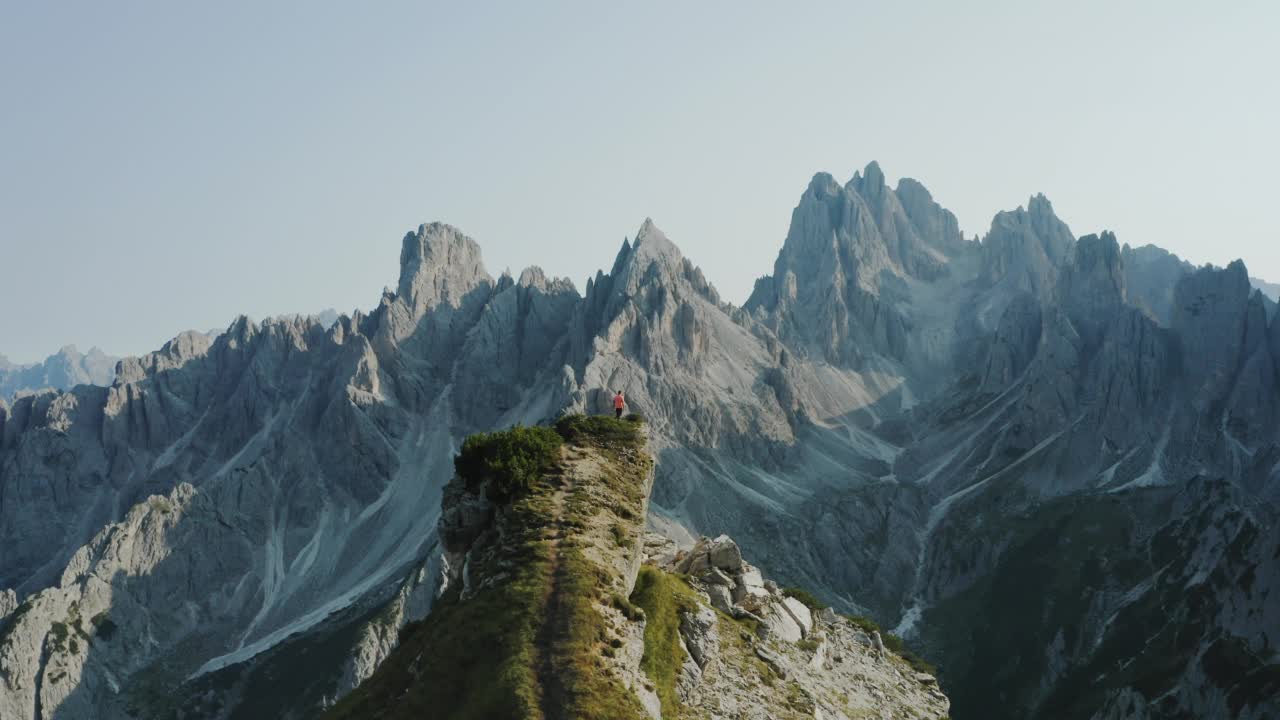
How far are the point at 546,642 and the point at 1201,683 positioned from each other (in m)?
117

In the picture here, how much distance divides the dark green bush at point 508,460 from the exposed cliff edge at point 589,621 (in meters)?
0.09

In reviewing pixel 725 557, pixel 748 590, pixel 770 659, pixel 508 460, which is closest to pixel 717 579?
pixel 748 590

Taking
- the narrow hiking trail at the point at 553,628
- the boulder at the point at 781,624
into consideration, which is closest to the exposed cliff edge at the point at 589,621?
the narrow hiking trail at the point at 553,628

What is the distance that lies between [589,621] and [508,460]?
14259mm

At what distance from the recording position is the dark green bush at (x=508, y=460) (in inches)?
2208

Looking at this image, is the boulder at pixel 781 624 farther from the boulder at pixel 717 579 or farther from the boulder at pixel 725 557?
the boulder at pixel 725 557

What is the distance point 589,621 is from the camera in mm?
45000

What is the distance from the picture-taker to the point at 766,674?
55500 millimetres

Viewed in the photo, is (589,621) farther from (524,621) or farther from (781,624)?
(781,624)

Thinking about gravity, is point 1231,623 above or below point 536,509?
above

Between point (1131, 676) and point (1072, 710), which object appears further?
point (1072, 710)

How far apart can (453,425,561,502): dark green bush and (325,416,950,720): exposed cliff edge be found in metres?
0.09

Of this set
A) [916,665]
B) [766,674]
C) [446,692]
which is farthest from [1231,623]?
[446,692]

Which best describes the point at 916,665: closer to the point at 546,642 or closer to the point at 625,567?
the point at 625,567
